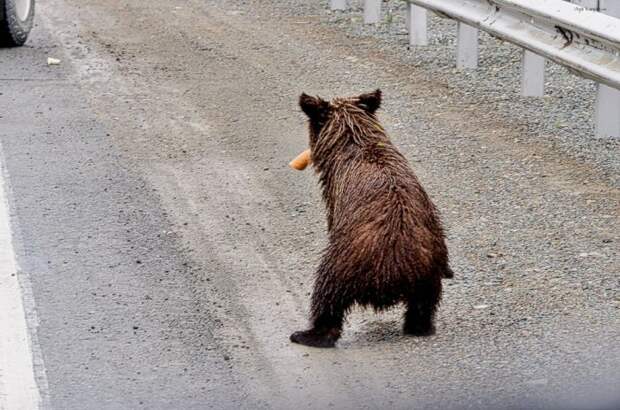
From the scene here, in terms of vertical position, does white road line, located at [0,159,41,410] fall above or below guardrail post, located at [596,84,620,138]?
below

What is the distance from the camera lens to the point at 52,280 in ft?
21.8

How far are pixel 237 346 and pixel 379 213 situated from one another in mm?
769

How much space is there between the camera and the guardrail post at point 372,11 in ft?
43.0

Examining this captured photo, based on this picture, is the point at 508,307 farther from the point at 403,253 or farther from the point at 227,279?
the point at 227,279

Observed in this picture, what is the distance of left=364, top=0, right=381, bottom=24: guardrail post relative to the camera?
43.0 ft

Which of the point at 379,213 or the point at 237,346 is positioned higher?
the point at 379,213

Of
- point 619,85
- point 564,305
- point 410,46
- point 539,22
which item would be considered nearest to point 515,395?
point 564,305

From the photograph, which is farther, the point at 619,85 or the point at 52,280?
the point at 619,85

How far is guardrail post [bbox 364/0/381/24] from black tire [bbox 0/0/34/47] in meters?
2.95

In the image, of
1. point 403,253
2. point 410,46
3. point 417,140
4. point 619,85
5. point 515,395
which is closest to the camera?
point 515,395

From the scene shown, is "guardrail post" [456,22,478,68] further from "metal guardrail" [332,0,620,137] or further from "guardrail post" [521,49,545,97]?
"guardrail post" [521,49,545,97]

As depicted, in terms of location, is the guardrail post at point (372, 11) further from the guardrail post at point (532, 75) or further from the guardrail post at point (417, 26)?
the guardrail post at point (532, 75)

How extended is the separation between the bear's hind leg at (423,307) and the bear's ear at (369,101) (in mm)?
862

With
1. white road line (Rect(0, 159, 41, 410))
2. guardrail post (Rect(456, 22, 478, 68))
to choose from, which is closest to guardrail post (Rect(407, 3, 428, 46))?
guardrail post (Rect(456, 22, 478, 68))
